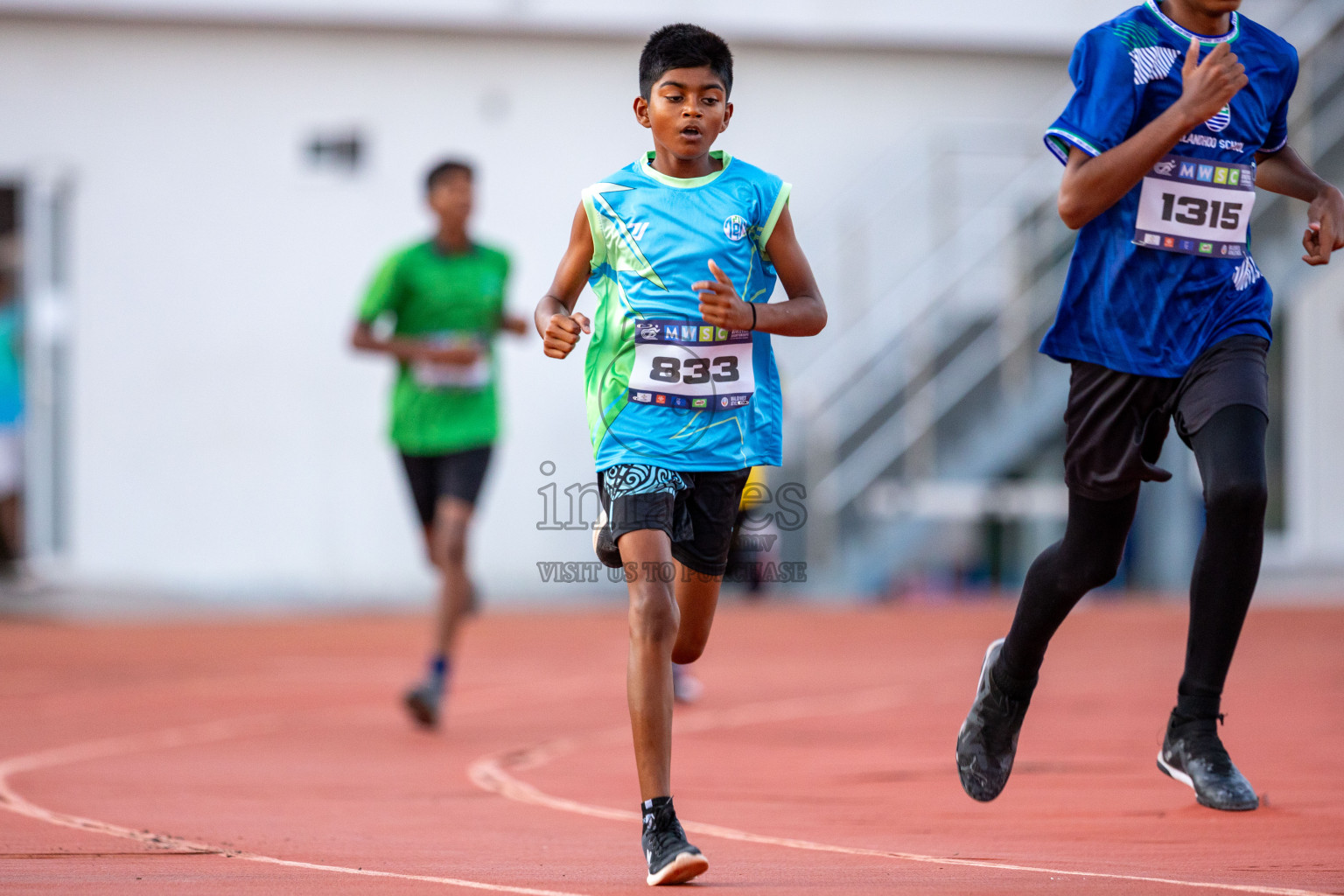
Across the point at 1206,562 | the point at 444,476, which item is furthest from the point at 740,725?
the point at 1206,562

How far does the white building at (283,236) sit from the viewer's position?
16.1 m

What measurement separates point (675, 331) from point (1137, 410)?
123 cm

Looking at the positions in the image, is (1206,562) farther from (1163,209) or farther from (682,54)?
(682,54)

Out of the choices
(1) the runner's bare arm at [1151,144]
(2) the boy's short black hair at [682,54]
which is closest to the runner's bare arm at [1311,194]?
(1) the runner's bare arm at [1151,144]

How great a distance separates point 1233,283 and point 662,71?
1.55m

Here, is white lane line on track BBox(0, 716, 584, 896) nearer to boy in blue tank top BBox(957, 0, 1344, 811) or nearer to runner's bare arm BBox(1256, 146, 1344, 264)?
boy in blue tank top BBox(957, 0, 1344, 811)

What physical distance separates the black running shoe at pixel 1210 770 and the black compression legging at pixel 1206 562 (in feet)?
0.19

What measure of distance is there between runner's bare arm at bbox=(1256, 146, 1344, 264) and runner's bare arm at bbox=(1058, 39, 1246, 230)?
1.33ft

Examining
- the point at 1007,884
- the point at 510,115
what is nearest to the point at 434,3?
the point at 510,115

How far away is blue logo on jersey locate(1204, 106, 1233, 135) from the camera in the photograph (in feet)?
14.7

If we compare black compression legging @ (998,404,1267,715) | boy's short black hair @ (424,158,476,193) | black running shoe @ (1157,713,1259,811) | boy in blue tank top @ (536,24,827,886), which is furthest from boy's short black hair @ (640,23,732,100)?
boy's short black hair @ (424,158,476,193)

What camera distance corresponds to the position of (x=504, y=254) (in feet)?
27.0

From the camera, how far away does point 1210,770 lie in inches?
180

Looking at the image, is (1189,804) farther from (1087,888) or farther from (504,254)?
(504,254)
